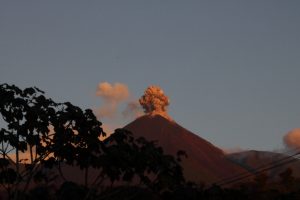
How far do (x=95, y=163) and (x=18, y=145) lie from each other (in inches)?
68.9

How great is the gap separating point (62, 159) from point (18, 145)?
108 centimetres

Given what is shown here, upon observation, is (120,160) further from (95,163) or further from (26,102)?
(26,102)

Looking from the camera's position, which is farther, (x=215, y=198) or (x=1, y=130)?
(x=215, y=198)

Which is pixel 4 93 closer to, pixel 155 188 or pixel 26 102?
pixel 26 102

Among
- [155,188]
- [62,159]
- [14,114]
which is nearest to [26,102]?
[14,114]

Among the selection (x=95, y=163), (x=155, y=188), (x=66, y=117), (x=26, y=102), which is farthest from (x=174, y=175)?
(x=26, y=102)

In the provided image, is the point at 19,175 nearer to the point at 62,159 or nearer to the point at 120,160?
the point at 62,159

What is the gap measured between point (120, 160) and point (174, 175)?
1254 mm

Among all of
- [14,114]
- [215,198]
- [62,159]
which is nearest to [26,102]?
[14,114]

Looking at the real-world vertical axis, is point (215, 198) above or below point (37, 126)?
Result: below

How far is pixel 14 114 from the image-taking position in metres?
15.3

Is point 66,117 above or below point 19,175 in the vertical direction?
above

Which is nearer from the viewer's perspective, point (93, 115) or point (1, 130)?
point (1, 130)

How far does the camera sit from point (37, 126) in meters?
15.2
